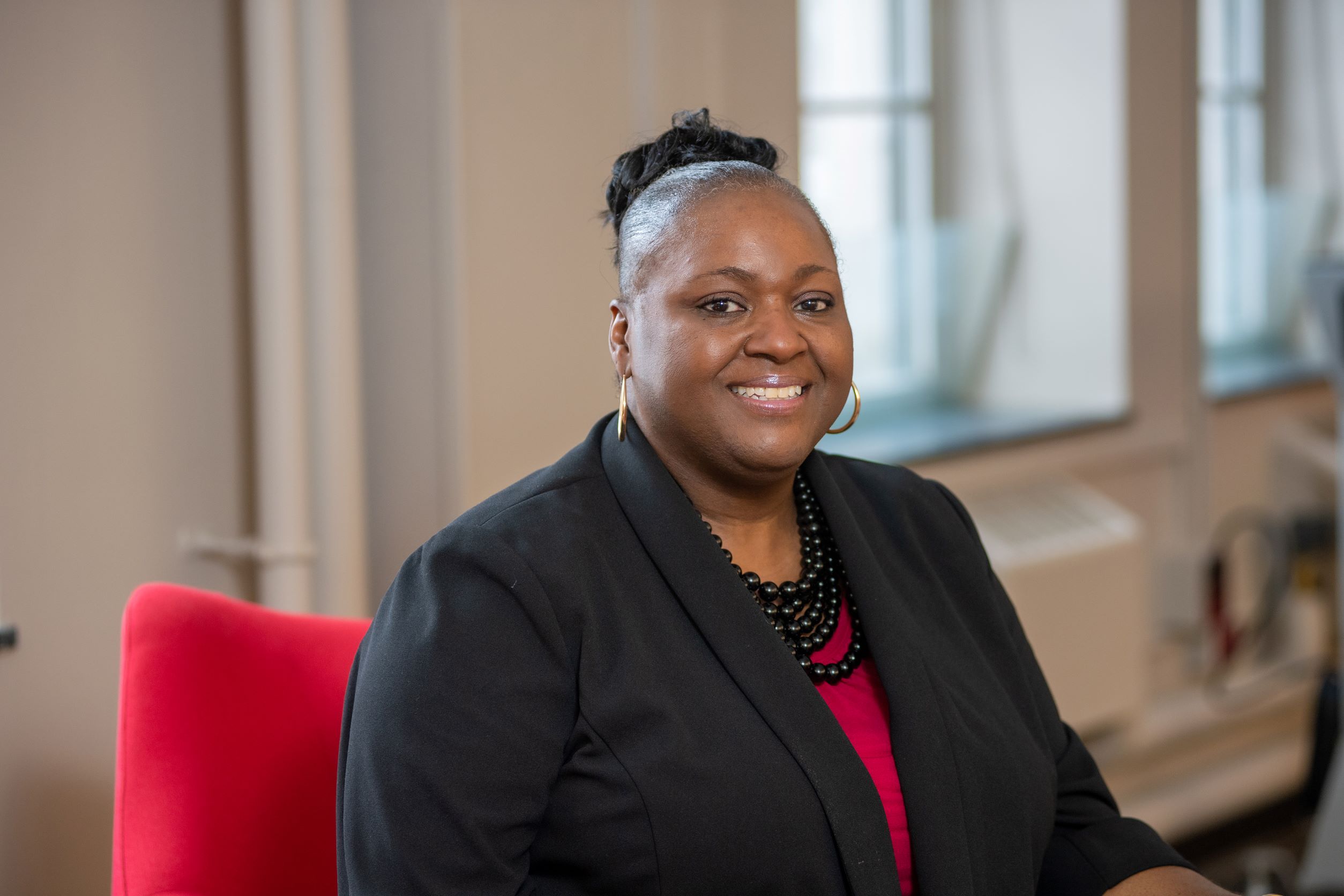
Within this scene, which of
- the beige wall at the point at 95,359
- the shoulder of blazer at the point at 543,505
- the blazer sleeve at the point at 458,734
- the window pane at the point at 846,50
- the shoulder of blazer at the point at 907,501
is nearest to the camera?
the blazer sleeve at the point at 458,734

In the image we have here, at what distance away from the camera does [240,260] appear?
79.7 inches


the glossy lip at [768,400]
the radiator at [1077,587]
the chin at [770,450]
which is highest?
the glossy lip at [768,400]

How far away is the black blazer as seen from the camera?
1.15m

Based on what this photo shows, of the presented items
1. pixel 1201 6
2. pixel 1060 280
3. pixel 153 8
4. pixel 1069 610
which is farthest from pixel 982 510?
pixel 153 8

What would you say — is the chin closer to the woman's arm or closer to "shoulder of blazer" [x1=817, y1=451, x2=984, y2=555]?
"shoulder of blazer" [x1=817, y1=451, x2=984, y2=555]

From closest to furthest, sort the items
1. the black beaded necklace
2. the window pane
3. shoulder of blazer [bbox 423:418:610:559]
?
shoulder of blazer [bbox 423:418:610:559]
the black beaded necklace
the window pane

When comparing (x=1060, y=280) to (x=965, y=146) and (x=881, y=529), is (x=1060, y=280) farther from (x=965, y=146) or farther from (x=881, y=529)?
(x=881, y=529)

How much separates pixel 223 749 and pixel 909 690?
692 millimetres

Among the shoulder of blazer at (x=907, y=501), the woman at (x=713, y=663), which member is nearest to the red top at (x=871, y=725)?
the woman at (x=713, y=663)

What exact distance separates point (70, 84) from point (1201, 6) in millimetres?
2884

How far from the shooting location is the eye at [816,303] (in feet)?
4.36

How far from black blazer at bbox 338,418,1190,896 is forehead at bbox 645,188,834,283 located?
175 mm

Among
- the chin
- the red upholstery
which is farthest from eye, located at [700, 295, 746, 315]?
the red upholstery

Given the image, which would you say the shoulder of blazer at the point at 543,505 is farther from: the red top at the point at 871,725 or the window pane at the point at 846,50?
the window pane at the point at 846,50
